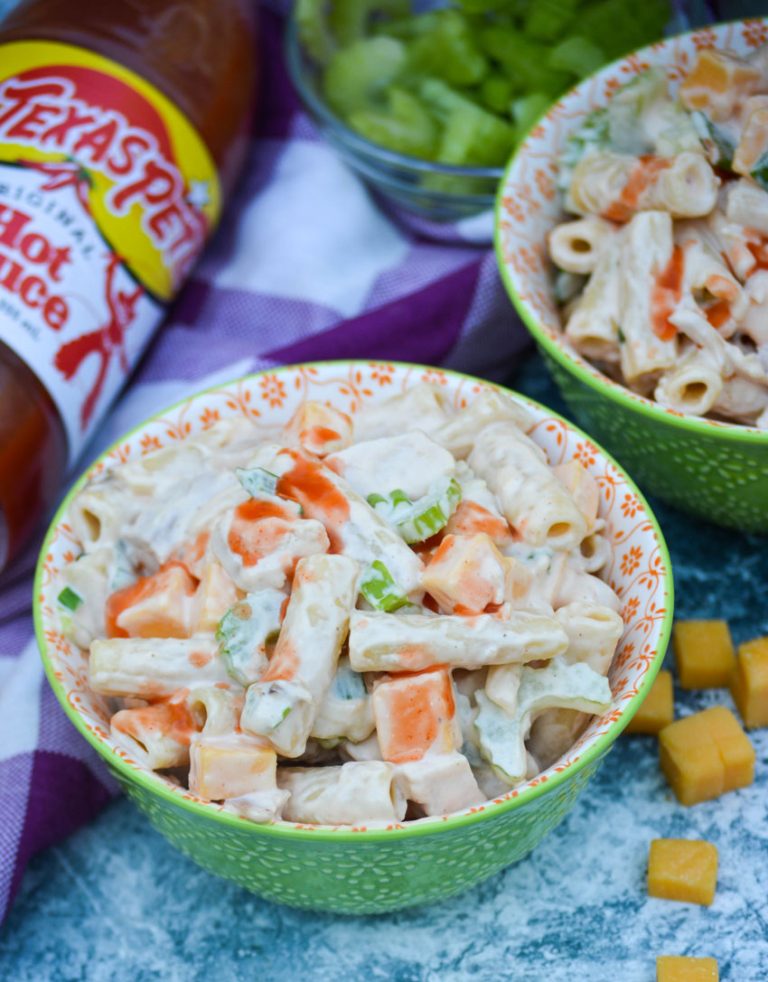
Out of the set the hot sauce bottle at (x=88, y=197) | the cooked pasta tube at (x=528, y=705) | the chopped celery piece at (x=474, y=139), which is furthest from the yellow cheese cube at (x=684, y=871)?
the chopped celery piece at (x=474, y=139)

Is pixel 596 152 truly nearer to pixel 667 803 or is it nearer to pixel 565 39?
pixel 565 39

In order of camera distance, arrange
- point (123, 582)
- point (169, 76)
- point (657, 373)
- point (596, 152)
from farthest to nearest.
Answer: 1. point (169, 76)
2. point (596, 152)
3. point (657, 373)
4. point (123, 582)

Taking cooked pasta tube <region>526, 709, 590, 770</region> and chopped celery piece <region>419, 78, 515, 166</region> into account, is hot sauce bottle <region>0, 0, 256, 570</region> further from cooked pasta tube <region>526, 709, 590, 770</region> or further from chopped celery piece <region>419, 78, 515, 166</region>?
cooked pasta tube <region>526, 709, 590, 770</region>

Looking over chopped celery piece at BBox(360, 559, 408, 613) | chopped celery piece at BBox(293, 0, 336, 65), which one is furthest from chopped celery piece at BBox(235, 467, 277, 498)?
chopped celery piece at BBox(293, 0, 336, 65)

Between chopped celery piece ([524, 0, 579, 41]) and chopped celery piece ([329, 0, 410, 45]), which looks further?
chopped celery piece ([329, 0, 410, 45])

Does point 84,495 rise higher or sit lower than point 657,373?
lower

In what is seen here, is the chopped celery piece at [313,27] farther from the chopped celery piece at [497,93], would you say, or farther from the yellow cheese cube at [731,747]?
the yellow cheese cube at [731,747]

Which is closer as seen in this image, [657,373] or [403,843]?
[403,843]

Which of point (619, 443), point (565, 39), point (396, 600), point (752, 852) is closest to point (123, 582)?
point (396, 600)
